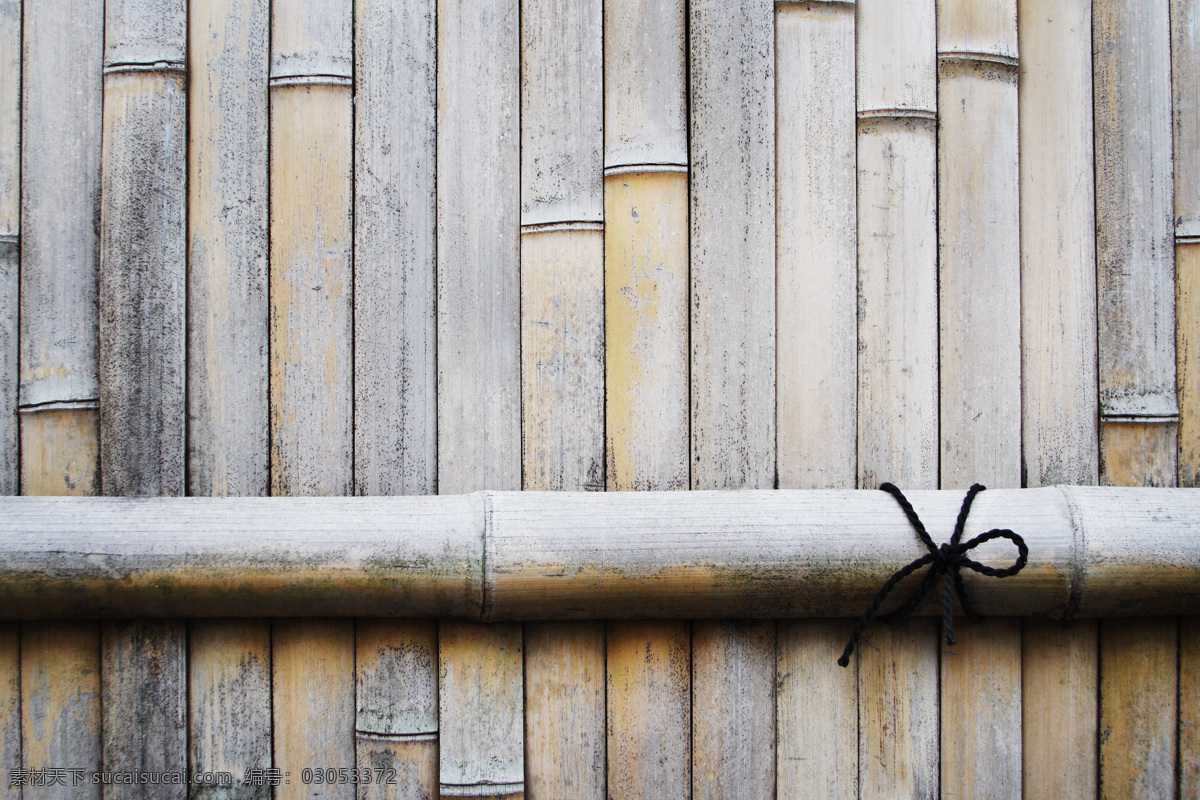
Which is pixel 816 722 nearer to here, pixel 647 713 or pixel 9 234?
pixel 647 713

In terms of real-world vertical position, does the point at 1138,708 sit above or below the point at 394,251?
below

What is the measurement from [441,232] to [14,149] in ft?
2.04

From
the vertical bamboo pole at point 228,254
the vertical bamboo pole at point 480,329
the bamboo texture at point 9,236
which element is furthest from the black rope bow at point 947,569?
the bamboo texture at point 9,236

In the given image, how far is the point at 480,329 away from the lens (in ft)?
3.34

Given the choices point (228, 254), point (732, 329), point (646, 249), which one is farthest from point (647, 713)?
point (228, 254)

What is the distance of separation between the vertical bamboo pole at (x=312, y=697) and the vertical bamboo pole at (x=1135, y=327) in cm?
108

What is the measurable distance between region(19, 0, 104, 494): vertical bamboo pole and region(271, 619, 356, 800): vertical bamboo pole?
1.22 ft

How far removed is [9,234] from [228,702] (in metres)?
0.74

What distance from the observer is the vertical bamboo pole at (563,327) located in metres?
1.01

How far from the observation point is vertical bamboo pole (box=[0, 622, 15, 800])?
1000mm

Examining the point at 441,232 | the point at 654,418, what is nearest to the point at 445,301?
the point at 441,232

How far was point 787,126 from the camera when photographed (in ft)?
3.39

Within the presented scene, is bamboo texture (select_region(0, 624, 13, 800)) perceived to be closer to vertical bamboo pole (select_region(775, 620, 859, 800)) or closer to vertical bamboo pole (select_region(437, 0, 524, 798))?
vertical bamboo pole (select_region(437, 0, 524, 798))

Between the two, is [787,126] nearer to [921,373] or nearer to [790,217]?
[790,217]
